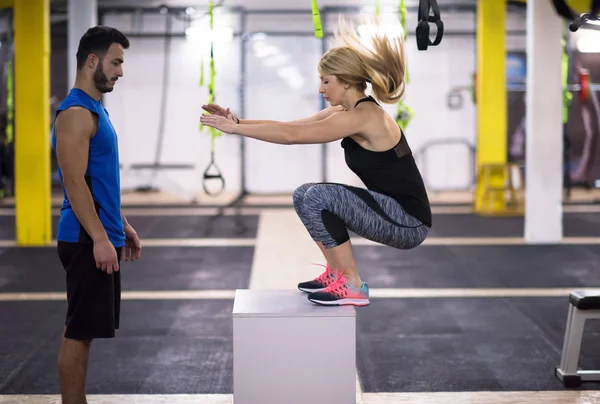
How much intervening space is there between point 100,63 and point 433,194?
→ 1041 centimetres

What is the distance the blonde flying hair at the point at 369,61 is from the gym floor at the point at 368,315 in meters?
1.34

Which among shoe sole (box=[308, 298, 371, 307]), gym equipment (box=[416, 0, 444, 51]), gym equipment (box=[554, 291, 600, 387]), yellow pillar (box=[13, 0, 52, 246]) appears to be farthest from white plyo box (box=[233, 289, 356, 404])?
yellow pillar (box=[13, 0, 52, 246])

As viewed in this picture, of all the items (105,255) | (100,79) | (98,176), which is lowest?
(105,255)

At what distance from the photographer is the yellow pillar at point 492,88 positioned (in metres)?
10.2

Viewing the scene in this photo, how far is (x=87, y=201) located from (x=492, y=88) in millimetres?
8245

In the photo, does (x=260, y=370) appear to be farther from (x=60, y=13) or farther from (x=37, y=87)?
(x=60, y=13)

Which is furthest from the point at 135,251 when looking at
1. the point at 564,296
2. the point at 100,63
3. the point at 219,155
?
the point at 219,155

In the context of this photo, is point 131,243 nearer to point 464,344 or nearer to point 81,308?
point 81,308

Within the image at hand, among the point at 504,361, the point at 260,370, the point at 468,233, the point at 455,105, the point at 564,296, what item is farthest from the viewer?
the point at 455,105

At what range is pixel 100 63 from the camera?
2873 millimetres

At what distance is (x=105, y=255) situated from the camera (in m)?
2.82

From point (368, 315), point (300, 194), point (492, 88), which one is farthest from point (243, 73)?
point (300, 194)

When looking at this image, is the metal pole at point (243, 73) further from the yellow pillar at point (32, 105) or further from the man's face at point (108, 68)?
the man's face at point (108, 68)

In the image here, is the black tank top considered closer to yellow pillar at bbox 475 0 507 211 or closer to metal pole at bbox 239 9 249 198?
yellow pillar at bbox 475 0 507 211
